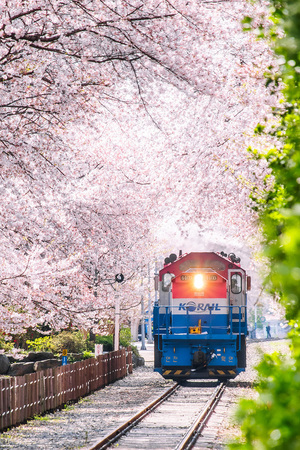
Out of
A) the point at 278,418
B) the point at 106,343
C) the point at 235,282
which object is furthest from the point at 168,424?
the point at 106,343

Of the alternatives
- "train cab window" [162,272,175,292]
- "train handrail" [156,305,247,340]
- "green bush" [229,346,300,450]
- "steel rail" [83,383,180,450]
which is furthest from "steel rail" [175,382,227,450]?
"green bush" [229,346,300,450]

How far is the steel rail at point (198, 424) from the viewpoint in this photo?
10.0 meters

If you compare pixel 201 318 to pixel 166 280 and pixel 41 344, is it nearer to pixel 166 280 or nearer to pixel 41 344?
pixel 166 280

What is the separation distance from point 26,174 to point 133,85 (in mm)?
2608

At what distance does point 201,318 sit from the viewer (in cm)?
1714

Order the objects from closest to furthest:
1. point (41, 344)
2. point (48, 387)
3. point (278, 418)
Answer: point (278, 418) → point (48, 387) → point (41, 344)

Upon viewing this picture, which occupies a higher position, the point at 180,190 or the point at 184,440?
the point at 180,190

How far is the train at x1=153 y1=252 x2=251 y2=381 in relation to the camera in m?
16.5

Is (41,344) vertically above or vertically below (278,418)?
below

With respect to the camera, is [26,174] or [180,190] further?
[180,190]

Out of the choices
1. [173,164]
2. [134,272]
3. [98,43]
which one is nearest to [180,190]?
[173,164]

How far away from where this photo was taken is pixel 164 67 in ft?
33.1

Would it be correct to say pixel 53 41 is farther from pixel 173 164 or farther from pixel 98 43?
pixel 173 164

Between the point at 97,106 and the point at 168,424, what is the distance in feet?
20.8
